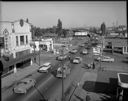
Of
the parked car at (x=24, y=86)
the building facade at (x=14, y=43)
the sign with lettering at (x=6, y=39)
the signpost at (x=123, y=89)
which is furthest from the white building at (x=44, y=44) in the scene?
the signpost at (x=123, y=89)

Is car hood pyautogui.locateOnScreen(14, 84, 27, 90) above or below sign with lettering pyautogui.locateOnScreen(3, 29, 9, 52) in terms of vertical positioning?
below

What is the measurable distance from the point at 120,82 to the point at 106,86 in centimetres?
500

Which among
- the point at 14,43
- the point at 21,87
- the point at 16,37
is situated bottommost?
the point at 21,87

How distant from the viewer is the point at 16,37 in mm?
23188

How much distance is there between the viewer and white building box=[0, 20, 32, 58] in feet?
68.7

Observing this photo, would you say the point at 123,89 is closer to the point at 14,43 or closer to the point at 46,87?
the point at 46,87

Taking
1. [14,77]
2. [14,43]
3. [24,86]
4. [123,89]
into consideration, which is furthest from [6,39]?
[123,89]

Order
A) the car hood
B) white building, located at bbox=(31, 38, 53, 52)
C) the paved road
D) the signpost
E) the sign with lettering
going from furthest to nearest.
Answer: white building, located at bbox=(31, 38, 53, 52) → the sign with lettering → the car hood → the paved road → the signpost

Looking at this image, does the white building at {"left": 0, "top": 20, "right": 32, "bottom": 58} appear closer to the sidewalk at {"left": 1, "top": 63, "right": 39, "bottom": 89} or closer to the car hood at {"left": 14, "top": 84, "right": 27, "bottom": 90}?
the sidewalk at {"left": 1, "top": 63, "right": 39, "bottom": 89}

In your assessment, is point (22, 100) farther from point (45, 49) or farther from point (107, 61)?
point (45, 49)

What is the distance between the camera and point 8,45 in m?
21.2

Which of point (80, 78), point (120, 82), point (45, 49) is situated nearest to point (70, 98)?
point (120, 82)

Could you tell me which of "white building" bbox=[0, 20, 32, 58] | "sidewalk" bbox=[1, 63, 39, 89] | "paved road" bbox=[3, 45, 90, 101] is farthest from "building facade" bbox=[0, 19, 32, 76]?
"paved road" bbox=[3, 45, 90, 101]

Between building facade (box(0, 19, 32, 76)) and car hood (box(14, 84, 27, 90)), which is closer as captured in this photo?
car hood (box(14, 84, 27, 90))
